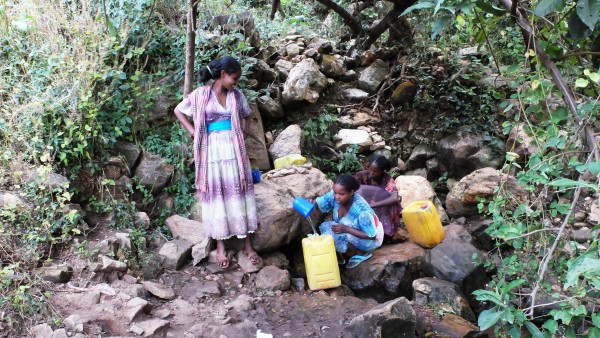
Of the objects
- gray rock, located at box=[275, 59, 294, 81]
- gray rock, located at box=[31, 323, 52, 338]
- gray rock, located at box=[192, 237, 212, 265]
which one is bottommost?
gray rock, located at box=[192, 237, 212, 265]

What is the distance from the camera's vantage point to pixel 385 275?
184 inches

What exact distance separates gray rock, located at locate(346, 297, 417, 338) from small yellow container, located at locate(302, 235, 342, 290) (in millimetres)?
740

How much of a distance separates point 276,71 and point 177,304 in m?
3.59

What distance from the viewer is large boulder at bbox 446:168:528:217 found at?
18.7ft

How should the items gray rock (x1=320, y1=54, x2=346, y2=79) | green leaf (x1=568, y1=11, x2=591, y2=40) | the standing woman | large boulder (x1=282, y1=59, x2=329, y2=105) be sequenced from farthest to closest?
gray rock (x1=320, y1=54, x2=346, y2=79), large boulder (x1=282, y1=59, x2=329, y2=105), the standing woman, green leaf (x1=568, y1=11, x2=591, y2=40)

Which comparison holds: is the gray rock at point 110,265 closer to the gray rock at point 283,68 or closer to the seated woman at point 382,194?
the seated woman at point 382,194

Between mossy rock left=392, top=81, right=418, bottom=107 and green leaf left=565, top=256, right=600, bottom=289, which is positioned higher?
green leaf left=565, top=256, right=600, bottom=289

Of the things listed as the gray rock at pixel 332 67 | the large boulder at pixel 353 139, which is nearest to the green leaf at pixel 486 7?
the large boulder at pixel 353 139

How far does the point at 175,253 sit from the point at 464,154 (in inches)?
162

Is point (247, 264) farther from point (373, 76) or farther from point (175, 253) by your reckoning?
point (373, 76)

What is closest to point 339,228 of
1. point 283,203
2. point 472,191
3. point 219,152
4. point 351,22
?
point 283,203

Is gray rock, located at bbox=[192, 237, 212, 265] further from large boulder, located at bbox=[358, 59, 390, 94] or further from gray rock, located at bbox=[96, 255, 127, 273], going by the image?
large boulder, located at bbox=[358, 59, 390, 94]

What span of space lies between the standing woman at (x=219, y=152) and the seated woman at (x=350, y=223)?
0.81 meters

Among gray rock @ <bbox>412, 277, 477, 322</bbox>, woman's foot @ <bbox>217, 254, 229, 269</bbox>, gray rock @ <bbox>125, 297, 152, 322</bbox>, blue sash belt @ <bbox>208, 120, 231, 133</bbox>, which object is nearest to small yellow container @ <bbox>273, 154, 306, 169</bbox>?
blue sash belt @ <bbox>208, 120, 231, 133</bbox>
